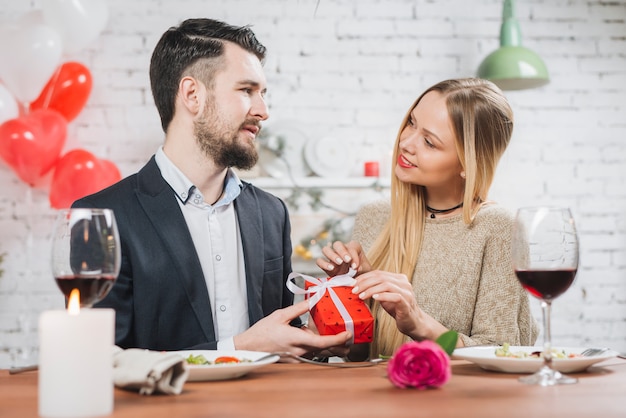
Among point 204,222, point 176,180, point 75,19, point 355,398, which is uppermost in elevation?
→ point 75,19

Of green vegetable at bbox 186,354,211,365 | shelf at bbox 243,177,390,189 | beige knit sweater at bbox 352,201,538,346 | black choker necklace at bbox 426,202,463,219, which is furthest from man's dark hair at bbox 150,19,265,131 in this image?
shelf at bbox 243,177,390,189

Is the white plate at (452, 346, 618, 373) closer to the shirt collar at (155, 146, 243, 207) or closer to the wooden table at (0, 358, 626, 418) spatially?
the wooden table at (0, 358, 626, 418)

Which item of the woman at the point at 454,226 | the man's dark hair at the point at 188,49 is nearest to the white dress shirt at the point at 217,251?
the man's dark hair at the point at 188,49

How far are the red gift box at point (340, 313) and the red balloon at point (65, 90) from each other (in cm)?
232

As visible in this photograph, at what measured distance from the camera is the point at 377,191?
3.87 metres

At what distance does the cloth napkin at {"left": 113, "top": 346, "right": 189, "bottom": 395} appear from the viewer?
990mm

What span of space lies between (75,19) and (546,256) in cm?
293

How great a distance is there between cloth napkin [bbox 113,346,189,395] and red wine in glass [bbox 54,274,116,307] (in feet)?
0.38

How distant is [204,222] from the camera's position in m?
1.93

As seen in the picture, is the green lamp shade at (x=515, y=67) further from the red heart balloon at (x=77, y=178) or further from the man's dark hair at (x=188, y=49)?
the red heart balloon at (x=77, y=178)

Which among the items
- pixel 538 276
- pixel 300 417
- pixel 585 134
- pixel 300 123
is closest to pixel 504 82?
pixel 585 134

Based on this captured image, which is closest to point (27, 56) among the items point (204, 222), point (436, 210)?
point (204, 222)

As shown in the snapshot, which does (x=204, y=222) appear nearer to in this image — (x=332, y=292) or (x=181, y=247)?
(x=181, y=247)

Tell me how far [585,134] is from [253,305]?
9.60 ft
